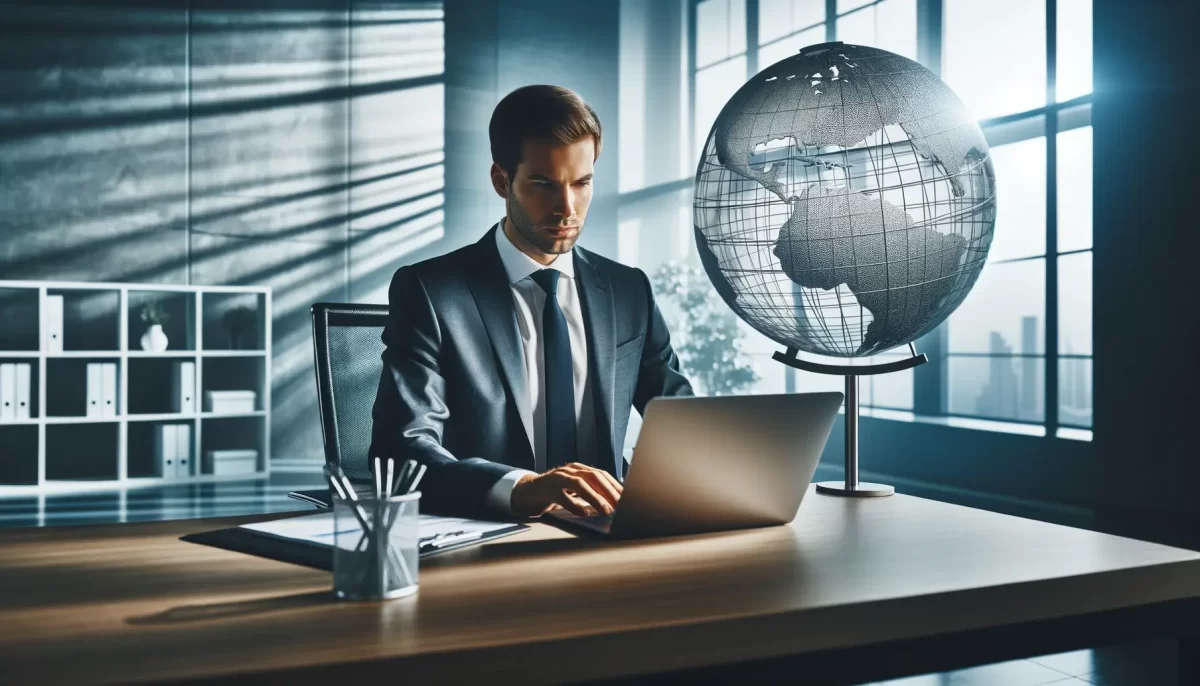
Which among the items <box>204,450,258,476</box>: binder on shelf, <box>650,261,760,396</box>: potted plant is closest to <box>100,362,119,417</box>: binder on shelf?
<box>204,450,258,476</box>: binder on shelf

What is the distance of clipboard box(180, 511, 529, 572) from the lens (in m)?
0.95

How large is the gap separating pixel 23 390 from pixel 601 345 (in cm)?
Result: 525

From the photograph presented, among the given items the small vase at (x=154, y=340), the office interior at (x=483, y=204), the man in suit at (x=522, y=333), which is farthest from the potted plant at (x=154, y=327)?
the man in suit at (x=522, y=333)

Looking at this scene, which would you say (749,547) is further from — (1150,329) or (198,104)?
(198,104)

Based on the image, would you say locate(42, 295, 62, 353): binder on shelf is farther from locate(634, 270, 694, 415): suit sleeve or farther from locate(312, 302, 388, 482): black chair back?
locate(634, 270, 694, 415): suit sleeve

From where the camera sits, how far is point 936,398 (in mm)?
5902

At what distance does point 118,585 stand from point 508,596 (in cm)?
34

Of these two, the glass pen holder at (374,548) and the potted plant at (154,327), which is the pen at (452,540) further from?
the potted plant at (154,327)

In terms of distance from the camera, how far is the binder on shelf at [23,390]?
18.5 feet

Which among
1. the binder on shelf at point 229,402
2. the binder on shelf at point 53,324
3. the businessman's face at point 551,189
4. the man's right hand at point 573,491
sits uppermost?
the businessman's face at point 551,189

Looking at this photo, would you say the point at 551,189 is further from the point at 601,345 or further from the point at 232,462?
the point at 232,462

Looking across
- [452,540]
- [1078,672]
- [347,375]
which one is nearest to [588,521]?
[452,540]

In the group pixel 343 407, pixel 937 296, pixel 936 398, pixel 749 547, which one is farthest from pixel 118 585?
pixel 936 398

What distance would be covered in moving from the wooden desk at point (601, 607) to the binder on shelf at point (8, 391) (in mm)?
5274
